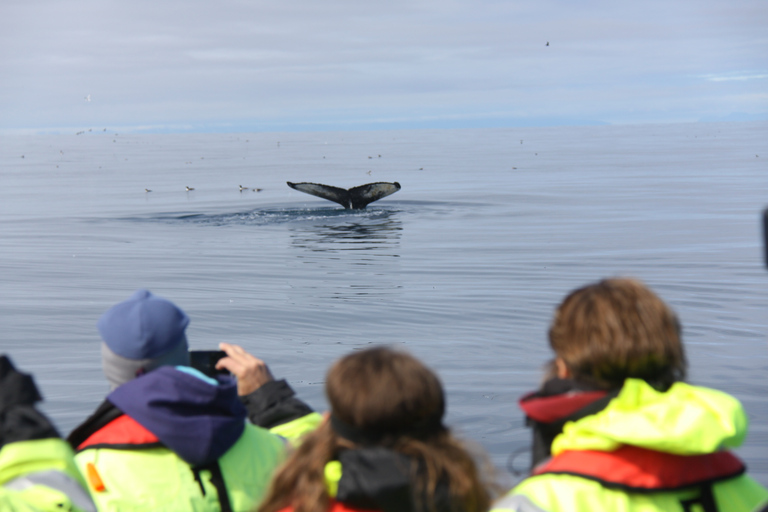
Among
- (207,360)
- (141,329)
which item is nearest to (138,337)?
(141,329)

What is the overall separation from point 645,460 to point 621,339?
370 millimetres

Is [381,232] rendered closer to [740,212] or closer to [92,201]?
[740,212]

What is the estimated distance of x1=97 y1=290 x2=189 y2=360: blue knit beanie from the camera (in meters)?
3.25

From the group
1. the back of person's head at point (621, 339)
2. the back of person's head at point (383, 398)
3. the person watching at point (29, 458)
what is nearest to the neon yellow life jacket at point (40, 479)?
the person watching at point (29, 458)

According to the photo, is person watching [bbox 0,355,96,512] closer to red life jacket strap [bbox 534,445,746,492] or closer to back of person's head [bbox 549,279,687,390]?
red life jacket strap [bbox 534,445,746,492]

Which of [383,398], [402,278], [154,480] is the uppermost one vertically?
[383,398]

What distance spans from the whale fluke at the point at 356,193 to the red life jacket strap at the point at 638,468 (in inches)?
880

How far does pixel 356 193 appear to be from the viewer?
2609 centimetres

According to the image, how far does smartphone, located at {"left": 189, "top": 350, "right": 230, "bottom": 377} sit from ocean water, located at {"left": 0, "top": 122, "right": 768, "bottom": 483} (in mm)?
1279

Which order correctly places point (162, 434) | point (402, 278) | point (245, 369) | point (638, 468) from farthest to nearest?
point (402, 278)
point (245, 369)
point (162, 434)
point (638, 468)

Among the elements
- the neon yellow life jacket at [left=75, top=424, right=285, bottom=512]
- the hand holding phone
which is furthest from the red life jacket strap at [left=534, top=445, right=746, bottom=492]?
the hand holding phone

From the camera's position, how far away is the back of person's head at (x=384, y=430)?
7.82 feet

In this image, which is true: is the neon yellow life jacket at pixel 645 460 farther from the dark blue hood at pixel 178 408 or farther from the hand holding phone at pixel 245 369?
the hand holding phone at pixel 245 369

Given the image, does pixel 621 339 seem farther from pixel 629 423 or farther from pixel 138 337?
pixel 138 337
